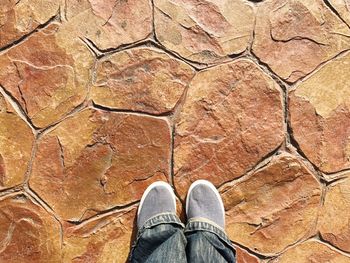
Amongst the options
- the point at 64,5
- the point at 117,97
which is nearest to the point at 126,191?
the point at 117,97

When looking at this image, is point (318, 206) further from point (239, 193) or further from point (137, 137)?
point (137, 137)

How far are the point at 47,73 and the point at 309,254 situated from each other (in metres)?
1.54

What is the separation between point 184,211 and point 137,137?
1.45 feet

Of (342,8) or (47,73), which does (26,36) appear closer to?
(47,73)

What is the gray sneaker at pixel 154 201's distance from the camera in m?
2.28

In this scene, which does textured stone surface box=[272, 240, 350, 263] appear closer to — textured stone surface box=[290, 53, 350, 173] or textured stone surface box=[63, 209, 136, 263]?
textured stone surface box=[290, 53, 350, 173]

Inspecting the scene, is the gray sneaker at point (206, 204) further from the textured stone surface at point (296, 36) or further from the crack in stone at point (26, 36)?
the crack in stone at point (26, 36)

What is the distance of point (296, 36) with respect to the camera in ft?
7.59

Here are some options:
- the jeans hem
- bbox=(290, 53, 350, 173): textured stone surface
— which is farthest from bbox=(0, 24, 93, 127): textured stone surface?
bbox=(290, 53, 350, 173): textured stone surface

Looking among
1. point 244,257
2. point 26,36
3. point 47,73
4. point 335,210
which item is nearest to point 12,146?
point 47,73

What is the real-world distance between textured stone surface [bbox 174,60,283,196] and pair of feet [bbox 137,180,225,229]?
6 centimetres

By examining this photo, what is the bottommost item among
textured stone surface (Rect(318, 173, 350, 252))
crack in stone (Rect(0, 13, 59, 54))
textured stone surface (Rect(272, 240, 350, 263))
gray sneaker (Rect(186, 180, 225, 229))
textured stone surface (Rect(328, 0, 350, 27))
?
textured stone surface (Rect(272, 240, 350, 263))

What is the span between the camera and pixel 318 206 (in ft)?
7.68

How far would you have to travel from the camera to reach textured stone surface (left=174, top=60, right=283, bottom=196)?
2.28 meters
